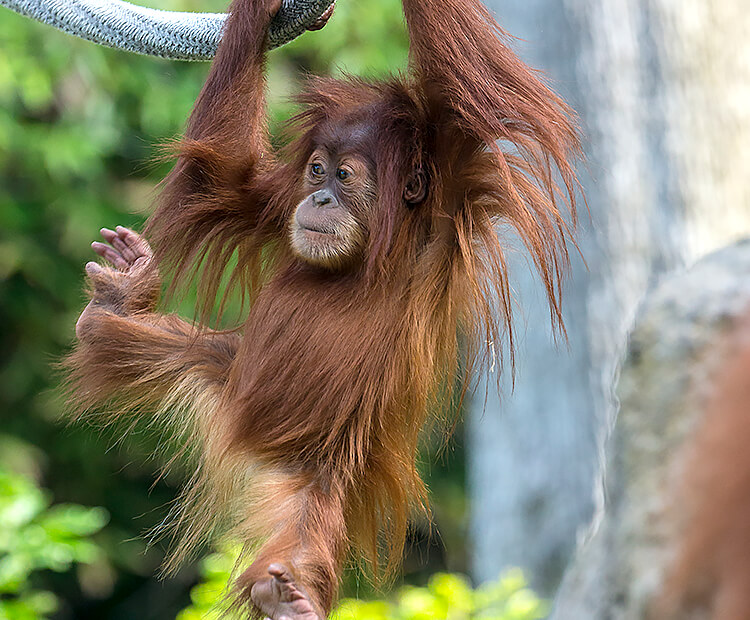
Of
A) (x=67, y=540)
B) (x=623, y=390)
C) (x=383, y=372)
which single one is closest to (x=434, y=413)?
(x=383, y=372)

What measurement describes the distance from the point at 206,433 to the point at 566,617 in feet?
5.59

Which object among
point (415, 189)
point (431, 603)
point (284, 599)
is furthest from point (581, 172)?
point (284, 599)

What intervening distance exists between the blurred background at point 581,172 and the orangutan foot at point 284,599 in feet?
6.91

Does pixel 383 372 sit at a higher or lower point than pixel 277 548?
higher

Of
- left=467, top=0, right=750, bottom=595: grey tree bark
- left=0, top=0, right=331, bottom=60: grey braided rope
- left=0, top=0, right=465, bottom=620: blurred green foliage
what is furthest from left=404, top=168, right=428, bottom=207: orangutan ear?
left=0, top=0, right=465, bottom=620: blurred green foliage

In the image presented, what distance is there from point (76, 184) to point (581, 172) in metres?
3.28

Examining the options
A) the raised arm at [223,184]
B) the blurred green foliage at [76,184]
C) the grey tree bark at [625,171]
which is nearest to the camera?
the raised arm at [223,184]

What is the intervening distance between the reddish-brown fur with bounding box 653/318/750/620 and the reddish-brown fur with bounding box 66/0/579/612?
1.31m

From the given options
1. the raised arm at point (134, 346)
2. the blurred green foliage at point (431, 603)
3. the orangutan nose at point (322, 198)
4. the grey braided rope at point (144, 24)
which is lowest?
the blurred green foliage at point (431, 603)

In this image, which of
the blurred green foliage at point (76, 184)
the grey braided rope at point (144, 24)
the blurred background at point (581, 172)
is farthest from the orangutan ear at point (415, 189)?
the blurred green foliage at point (76, 184)

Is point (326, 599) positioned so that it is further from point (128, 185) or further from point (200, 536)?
point (128, 185)

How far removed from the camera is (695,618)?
1335 mm

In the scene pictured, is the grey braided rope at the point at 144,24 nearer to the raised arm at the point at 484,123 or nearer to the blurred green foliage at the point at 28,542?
the raised arm at the point at 484,123

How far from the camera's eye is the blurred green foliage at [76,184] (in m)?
6.00
